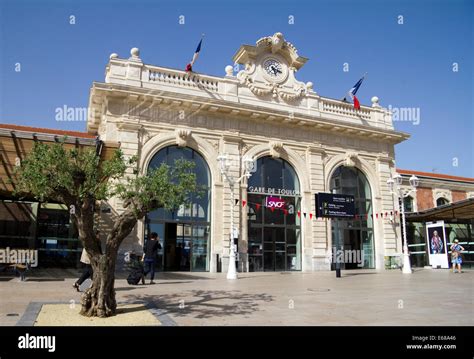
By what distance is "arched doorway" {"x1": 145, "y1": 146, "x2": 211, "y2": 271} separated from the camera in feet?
68.5

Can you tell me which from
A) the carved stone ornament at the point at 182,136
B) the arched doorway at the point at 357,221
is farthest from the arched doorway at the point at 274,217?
the carved stone ornament at the point at 182,136

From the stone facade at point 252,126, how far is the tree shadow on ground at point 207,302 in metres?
9.40

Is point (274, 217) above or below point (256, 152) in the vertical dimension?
below

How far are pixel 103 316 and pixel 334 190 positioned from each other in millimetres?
20526

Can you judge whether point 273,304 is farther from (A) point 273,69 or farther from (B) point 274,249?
(A) point 273,69

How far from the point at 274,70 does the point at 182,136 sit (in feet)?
26.2

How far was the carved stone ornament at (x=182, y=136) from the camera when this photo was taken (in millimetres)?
21781

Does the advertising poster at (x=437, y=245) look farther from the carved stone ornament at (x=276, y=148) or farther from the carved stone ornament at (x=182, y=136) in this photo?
the carved stone ornament at (x=182, y=136)

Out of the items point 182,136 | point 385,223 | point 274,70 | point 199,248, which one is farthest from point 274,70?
point 385,223

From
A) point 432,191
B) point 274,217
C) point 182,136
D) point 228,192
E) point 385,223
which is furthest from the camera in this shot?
point 432,191

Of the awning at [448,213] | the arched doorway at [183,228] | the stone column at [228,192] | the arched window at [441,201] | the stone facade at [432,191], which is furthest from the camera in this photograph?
the arched window at [441,201]

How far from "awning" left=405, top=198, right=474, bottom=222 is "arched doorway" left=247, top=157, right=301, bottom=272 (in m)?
9.25

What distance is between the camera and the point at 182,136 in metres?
21.9
